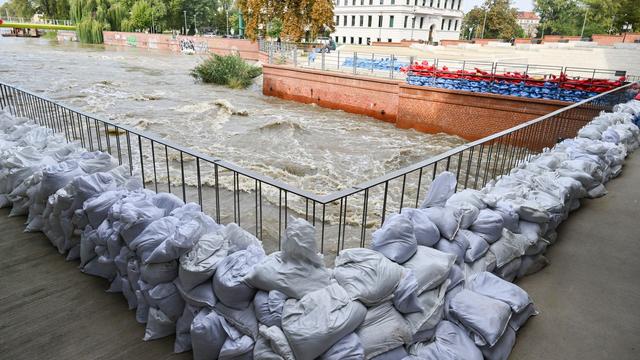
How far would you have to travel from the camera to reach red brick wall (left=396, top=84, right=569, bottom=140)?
12781 millimetres

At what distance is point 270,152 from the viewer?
1207 cm

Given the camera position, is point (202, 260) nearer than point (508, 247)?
Yes

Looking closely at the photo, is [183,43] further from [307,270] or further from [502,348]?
[502,348]

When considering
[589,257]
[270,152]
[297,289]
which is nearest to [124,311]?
[297,289]

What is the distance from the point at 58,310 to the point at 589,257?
4.31 metres

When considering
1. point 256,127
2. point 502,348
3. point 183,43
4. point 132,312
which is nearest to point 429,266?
point 502,348

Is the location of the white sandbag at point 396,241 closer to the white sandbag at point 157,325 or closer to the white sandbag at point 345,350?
the white sandbag at point 345,350

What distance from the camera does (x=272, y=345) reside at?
2176mm

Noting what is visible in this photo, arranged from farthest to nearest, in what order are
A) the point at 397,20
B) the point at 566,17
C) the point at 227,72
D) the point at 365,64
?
the point at 397,20
the point at 566,17
the point at 227,72
the point at 365,64

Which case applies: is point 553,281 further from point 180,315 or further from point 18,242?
point 18,242

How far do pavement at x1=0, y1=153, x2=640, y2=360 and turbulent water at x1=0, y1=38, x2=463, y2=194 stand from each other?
5793mm

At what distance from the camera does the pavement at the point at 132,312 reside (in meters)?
2.69

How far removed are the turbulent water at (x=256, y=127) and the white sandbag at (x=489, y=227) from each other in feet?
19.5

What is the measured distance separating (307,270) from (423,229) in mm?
931
